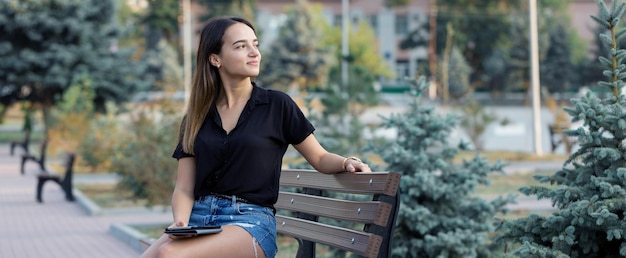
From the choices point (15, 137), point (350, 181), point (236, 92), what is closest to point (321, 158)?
point (350, 181)

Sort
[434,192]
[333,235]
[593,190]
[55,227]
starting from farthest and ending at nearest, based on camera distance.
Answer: [55,227], [434,192], [593,190], [333,235]

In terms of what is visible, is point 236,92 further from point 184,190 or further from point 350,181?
point 350,181

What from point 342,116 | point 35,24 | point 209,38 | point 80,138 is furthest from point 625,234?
point 35,24

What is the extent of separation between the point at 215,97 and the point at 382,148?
379 centimetres

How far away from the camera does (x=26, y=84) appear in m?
40.0

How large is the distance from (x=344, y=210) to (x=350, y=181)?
5.9 inches

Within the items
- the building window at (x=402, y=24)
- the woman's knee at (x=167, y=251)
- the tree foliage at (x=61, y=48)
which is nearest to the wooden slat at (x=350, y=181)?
the woman's knee at (x=167, y=251)

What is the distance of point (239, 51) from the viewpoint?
4816mm

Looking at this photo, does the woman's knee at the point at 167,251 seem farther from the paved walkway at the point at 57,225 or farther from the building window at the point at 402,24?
the building window at the point at 402,24

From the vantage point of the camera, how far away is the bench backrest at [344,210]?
14.7 ft

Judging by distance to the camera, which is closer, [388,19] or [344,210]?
[344,210]

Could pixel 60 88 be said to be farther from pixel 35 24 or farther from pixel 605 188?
pixel 605 188

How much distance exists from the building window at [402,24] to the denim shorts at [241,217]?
87.5m

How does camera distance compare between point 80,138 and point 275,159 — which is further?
point 80,138
